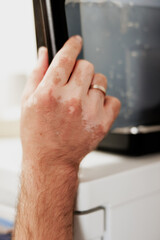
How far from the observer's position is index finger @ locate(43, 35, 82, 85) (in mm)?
611

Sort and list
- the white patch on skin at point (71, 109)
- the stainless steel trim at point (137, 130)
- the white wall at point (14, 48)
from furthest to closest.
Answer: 1. the white wall at point (14, 48)
2. the stainless steel trim at point (137, 130)
3. the white patch on skin at point (71, 109)

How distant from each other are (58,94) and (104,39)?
0.26 m

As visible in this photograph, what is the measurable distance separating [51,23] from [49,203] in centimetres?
31

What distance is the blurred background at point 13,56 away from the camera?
1.29 meters

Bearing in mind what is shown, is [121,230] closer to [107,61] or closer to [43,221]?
[43,221]

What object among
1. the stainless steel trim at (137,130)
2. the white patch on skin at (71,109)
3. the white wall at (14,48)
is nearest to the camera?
the white patch on skin at (71,109)

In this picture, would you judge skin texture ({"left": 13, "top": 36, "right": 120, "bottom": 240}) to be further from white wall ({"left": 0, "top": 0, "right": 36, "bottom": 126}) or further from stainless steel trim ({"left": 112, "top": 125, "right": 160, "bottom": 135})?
white wall ({"left": 0, "top": 0, "right": 36, "bottom": 126})

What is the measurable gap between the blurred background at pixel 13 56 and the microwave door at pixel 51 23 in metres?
0.68

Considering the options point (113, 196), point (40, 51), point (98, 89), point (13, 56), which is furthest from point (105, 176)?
point (13, 56)

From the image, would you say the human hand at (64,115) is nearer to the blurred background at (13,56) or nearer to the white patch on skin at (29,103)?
the white patch on skin at (29,103)

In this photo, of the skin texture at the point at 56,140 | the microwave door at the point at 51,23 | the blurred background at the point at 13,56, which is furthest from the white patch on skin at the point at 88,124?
the blurred background at the point at 13,56

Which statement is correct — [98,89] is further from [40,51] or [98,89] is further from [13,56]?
[13,56]

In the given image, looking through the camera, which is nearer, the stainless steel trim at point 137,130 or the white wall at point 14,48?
the stainless steel trim at point 137,130

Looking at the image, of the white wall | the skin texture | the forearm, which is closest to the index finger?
the skin texture
